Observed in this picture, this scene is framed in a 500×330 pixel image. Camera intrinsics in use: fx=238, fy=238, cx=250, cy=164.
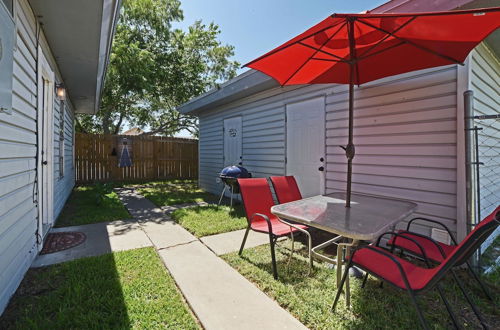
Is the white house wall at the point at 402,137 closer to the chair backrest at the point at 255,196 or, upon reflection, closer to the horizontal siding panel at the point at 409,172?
the horizontal siding panel at the point at 409,172

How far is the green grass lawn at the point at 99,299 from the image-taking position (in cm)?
169

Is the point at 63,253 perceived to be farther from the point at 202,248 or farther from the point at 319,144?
the point at 319,144

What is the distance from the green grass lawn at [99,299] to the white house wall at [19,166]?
0.58 ft

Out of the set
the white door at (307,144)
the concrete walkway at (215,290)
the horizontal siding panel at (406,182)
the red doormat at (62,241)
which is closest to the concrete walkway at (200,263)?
the concrete walkway at (215,290)

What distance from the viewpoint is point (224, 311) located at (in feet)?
6.04

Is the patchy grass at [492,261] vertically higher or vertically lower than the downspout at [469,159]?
lower

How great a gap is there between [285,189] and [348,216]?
135 cm

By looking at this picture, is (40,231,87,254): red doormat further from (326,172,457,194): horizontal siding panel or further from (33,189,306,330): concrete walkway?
(326,172,457,194): horizontal siding panel

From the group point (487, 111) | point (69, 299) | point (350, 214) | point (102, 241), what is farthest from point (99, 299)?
point (487, 111)

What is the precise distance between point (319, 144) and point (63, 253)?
13.0ft

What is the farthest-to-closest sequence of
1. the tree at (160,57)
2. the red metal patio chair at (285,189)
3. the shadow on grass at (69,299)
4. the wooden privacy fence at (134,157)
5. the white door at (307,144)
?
the wooden privacy fence at (134,157), the tree at (160,57), the white door at (307,144), the red metal patio chair at (285,189), the shadow on grass at (69,299)

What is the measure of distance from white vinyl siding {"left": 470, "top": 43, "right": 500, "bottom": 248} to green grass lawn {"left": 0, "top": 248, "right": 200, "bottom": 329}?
12.1 ft

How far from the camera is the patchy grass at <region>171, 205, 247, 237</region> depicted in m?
3.77

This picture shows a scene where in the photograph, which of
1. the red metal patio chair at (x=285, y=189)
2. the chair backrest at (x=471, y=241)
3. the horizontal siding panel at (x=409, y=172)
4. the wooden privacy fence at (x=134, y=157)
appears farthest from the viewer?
the wooden privacy fence at (x=134, y=157)
